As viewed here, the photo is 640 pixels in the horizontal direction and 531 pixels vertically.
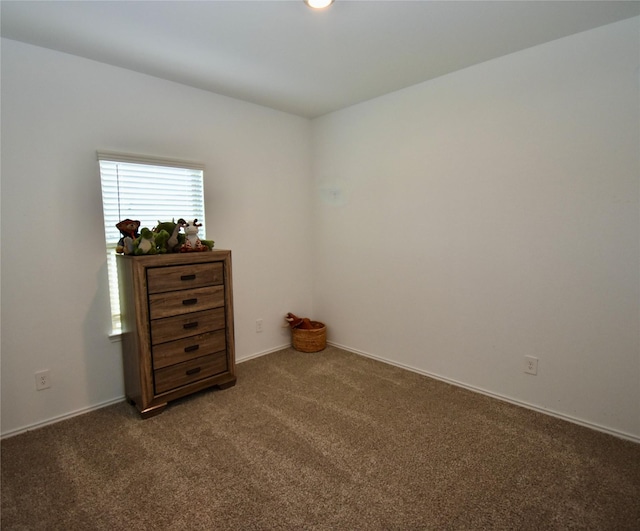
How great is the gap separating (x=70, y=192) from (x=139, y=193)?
413 millimetres

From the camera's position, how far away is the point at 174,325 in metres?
2.38

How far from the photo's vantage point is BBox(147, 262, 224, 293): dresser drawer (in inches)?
88.9

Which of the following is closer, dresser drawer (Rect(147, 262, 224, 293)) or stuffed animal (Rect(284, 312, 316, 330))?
dresser drawer (Rect(147, 262, 224, 293))

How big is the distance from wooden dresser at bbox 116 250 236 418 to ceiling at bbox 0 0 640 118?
50.6 inches

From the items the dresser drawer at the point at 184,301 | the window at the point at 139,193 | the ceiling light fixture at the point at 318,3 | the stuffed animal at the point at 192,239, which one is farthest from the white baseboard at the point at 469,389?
the ceiling light fixture at the point at 318,3

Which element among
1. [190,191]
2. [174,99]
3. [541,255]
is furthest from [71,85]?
[541,255]

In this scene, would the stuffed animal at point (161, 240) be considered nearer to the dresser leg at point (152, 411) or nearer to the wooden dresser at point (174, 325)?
the wooden dresser at point (174, 325)

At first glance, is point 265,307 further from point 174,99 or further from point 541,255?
point 541,255

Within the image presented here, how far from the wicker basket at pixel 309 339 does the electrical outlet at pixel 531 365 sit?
1.76 meters

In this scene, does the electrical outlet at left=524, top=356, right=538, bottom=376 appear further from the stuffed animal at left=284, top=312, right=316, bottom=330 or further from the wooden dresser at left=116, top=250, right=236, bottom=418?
the wooden dresser at left=116, top=250, right=236, bottom=418

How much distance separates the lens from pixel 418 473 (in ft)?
5.77

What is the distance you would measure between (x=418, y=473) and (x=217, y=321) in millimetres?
1637

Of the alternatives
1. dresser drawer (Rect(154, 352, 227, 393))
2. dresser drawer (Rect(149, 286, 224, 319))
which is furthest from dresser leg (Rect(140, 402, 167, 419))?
dresser drawer (Rect(149, 286, 224, 319))

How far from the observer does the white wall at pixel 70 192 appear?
2.08 metres
